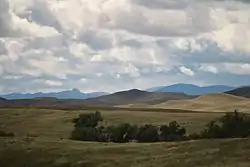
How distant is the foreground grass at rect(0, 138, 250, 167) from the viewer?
45125 millimetres

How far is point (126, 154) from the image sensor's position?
170 feet

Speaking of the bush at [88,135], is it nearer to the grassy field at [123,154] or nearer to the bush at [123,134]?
the bush at [123,134]

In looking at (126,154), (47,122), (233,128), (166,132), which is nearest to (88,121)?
(166,132)

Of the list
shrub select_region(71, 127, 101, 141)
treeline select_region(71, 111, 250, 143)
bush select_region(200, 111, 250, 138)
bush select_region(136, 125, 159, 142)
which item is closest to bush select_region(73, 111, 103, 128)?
treeline select_region(71, 111, 250, 143)

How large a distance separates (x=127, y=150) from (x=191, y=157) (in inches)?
340

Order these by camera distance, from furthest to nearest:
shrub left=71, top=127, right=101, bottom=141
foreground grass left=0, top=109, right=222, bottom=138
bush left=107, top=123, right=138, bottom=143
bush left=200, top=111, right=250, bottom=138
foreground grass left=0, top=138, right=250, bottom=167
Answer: foreground grass left=0, top=109, right=222, bottom=138, shrub left=71, top=127, right=101, bottom=141, bush left=107, top=123, right=138, bottom=143, bush left=200, top=111, right=250, bottom=138, foreground grass left=0, top=138, right=250, bottom=167

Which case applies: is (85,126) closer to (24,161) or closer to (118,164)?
(24,161)

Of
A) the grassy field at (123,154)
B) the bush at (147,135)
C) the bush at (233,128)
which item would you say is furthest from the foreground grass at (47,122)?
the grassy field at (123,154)

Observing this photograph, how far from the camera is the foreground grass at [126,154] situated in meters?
45.1

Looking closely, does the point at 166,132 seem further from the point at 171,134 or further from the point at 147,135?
the point at 147,135

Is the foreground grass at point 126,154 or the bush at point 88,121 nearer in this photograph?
the foreground grass at point 126,154

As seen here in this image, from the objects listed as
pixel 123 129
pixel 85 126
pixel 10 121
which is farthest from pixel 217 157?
pixel 10 121

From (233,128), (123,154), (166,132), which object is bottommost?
(123,154)

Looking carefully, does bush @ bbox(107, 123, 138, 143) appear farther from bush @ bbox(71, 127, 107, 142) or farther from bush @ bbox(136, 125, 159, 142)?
bush @ bbox(71, 127, 107, 142)
